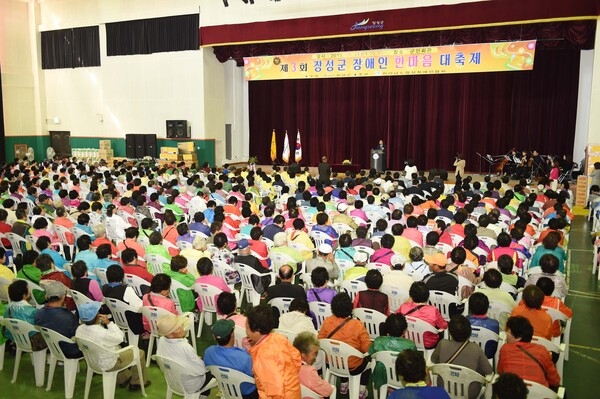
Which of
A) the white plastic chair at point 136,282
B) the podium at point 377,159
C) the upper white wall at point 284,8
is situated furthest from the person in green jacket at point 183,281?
the podium at point 377,159

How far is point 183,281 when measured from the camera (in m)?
6.04

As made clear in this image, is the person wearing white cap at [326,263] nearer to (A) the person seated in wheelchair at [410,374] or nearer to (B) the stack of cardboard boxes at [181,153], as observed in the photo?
(A) the person seated in wheelchair at [410,374]

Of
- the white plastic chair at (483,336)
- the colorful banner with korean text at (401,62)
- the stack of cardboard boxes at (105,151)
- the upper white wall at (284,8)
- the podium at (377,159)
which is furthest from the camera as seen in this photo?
the stack of cardboard boxes at (105,151)

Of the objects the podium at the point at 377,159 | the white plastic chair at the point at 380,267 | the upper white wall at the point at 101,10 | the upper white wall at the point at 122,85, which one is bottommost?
the white plastic chair at the point at 380,267

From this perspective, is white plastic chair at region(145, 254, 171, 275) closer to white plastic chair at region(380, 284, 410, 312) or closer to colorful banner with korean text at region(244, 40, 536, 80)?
white plastic chair at region(380, 284, 410, 312)

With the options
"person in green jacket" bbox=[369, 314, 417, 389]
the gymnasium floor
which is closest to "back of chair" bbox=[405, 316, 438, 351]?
"person in green jacket" bbox=[369, 314, 417, 389]

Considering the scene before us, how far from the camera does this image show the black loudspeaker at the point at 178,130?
22.2 meters

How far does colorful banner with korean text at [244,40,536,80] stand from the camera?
53.2 ft

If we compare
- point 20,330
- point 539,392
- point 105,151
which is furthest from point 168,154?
point 539,392

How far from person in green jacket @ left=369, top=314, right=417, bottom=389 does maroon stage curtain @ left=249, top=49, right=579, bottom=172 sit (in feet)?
58.9

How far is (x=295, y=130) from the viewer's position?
2484 centimetres

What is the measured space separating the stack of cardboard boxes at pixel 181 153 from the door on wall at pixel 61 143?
6923 millimetres

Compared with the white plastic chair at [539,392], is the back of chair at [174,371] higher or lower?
lower

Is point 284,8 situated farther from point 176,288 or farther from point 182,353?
point 182,353
